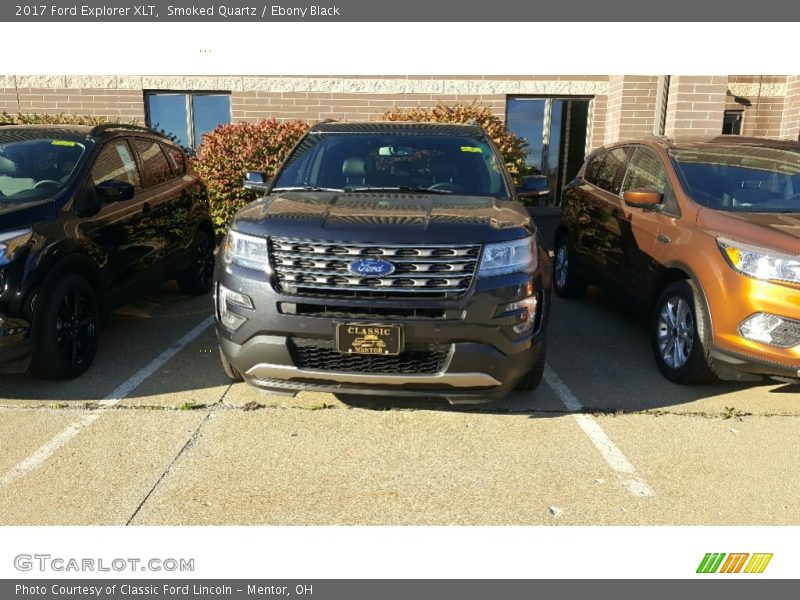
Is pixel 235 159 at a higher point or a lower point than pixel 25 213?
higher

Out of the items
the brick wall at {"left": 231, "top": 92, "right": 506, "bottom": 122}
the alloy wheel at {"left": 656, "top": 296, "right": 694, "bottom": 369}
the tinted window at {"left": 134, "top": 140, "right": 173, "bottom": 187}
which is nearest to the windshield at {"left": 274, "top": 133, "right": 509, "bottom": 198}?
the alloy wheel at {"left": 656, "top": 296, "right": 694, "bottom": 369}

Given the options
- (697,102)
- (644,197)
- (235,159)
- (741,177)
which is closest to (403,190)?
(644,197)

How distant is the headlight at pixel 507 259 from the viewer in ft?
11.7

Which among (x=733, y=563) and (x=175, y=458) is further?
(x=175, y=458)

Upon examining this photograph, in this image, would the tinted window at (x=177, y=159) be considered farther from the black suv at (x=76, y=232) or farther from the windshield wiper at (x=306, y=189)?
the windshield wiper at (x=306, y=189)

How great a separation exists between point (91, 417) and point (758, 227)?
176 inches

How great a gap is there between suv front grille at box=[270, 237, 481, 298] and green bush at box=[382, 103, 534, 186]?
616cm

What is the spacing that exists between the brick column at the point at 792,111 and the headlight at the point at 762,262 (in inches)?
305

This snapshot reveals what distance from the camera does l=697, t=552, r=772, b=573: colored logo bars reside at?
2779 mm

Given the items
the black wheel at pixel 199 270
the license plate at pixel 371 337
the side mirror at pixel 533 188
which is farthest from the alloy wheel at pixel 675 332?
the black wheel at pixel 199 270

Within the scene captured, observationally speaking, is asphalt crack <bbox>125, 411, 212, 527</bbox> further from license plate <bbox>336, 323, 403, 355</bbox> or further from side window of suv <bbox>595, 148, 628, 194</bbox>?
side window of suv <bbox>595, 148, 628, 194</bbox>

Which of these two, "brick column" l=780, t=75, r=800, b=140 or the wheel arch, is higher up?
"brick column" l=780, t=75, r=800, b=140

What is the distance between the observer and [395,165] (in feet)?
15.6

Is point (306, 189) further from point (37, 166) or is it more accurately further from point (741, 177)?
point (741, 177)
